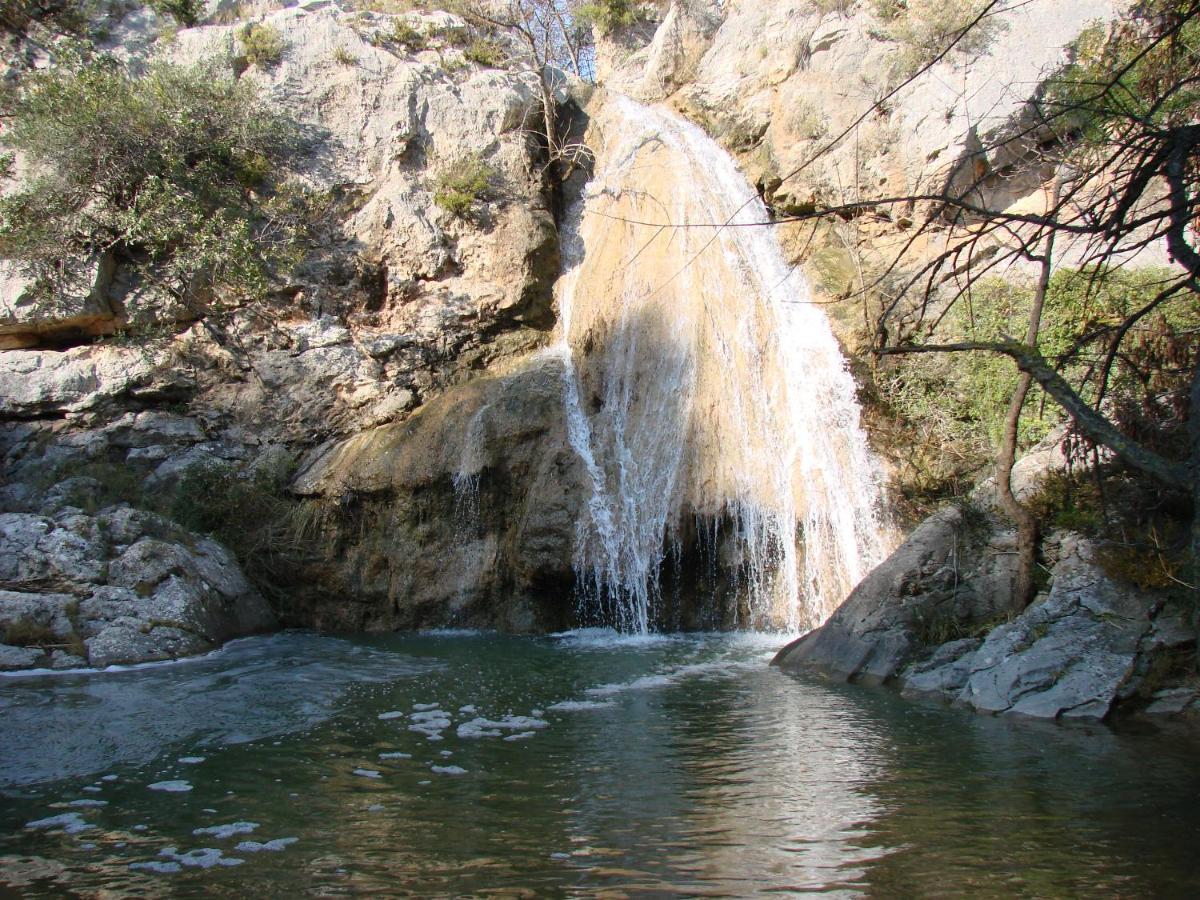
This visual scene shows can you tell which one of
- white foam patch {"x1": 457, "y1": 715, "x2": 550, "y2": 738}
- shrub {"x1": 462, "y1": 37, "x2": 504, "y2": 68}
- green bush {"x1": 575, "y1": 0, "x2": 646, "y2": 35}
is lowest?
white foam patch {"x1": 457, "y1": 715, "x2": 550, "y2": 738}

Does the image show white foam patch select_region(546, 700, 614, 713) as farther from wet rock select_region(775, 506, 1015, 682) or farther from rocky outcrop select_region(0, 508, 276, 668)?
rocky outcrop select_region(0, 508, 276, 668)

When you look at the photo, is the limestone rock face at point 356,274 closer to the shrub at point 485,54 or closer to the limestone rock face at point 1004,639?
the shrub at point 485,54

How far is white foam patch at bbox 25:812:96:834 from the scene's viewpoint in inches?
173

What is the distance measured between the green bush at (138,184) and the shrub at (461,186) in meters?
2.91

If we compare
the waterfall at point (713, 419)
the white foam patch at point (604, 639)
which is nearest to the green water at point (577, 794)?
the white foam patch at point (604, 639)

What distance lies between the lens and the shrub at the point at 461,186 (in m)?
15.4

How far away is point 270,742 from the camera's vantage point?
6.08 meters

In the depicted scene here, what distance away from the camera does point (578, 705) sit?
718 cm

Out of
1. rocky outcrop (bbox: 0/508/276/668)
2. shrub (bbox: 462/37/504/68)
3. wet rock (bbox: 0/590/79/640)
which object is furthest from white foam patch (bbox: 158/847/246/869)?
shrub (bbox: 462/37/504/68)

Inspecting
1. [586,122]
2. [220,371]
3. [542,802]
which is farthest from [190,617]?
[586,122]

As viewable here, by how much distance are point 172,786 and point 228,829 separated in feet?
3.18

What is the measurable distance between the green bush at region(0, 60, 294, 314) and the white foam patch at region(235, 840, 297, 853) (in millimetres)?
12097

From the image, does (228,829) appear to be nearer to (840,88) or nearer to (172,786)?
(172,786)

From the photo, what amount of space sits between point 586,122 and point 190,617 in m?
12.7
